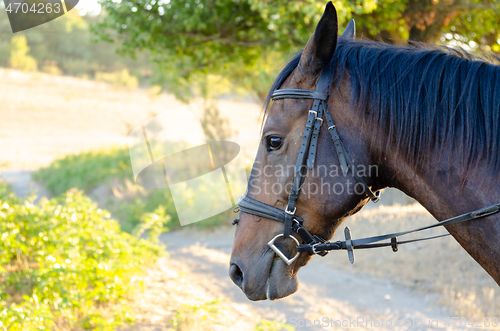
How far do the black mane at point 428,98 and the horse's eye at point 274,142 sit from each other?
1.27ft

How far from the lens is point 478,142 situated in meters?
1.41

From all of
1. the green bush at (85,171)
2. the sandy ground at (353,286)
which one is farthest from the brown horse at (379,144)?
the green bush at (85,171)

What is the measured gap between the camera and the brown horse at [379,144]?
56.3 inches

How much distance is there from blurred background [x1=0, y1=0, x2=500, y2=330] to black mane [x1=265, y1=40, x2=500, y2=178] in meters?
0.29

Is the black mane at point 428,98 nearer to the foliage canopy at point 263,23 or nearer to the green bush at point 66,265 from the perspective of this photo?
the green bush at point 66,265

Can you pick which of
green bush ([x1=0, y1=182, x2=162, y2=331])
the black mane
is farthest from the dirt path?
the black mane

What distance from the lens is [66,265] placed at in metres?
3.09

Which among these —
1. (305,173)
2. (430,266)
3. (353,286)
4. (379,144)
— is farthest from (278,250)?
(430,266)

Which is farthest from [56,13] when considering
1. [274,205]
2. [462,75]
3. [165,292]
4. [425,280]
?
[425,280]

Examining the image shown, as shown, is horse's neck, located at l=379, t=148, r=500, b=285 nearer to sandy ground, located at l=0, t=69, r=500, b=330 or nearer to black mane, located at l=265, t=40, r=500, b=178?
black mane, located at l=265, t=40, r=500, b=178

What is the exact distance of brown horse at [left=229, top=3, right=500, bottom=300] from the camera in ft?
4.69

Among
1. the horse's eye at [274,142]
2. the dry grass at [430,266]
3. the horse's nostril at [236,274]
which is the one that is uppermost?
the horse's eye at [274,142]

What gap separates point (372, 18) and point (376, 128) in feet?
19.9

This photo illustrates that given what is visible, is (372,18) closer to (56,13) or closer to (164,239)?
(56,13)
